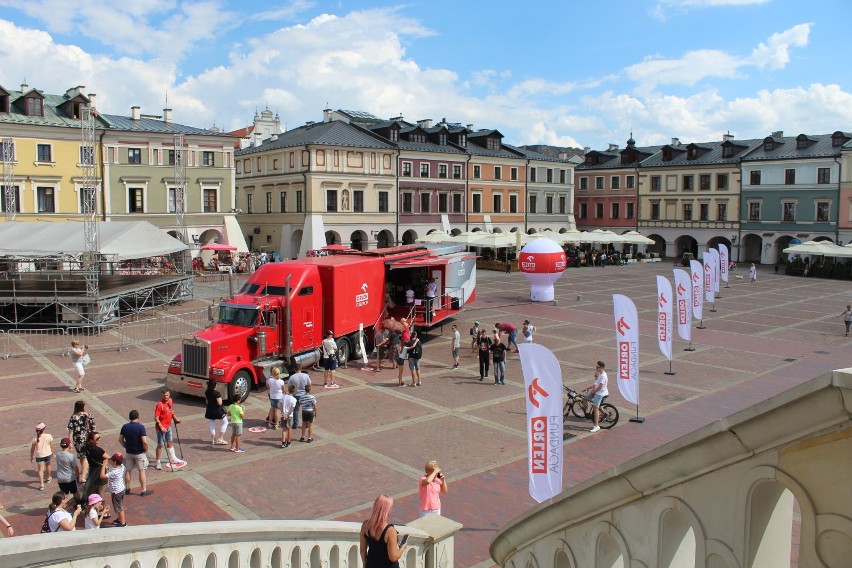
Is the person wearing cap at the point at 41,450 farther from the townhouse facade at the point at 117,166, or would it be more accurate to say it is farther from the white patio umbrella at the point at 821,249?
the white patio umbrella at the point at 821,249

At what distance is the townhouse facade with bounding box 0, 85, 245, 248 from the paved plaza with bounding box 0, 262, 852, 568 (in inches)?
→ 1043

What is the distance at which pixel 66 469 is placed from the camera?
1202 centimetres

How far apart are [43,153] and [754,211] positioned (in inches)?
2340

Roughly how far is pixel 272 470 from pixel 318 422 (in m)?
3.23

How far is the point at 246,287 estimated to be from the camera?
2175 centimetres

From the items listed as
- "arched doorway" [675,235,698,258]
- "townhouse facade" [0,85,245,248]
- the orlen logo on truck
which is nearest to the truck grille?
the orlen logo on truck

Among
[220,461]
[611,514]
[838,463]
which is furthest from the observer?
[220,461]

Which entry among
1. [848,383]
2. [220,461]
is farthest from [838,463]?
[220,461]

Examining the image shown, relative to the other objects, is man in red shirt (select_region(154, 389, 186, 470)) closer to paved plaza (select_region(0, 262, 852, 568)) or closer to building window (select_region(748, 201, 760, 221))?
paved plaza (select_region(0, 262, 852, 568))

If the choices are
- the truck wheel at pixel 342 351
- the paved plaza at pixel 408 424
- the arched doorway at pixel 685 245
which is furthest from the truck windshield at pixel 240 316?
the arched doorway at pixel 685 245

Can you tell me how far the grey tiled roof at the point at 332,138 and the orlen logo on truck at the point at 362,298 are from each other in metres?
35.4

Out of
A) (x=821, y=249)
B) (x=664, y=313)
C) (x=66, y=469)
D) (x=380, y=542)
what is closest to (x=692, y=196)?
(x=821, y=249)

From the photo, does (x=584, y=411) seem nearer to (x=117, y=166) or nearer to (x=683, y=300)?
(x=683, y=300)

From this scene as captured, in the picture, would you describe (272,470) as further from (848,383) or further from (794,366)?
(794,366)
